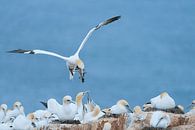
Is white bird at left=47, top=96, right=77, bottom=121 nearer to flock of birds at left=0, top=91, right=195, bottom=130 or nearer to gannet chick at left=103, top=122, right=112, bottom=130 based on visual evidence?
flock of birds at left=0, top=91, right=195, bottom=130

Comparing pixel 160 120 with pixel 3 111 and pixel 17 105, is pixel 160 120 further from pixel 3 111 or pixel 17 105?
pixel 17 105

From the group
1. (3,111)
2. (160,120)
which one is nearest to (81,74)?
(3,111)

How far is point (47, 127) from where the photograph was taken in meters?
22.8

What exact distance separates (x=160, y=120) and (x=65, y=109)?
9.54 ft

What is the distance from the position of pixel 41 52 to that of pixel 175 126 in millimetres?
4724

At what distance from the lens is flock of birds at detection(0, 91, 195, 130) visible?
23.1 m

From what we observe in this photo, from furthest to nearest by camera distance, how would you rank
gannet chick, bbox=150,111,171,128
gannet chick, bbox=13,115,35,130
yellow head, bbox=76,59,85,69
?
yellow head, bbox=76,59,85,69
gannet chick, bbox=13,115,35,130
gannet chick, bbox=150,111,171,128

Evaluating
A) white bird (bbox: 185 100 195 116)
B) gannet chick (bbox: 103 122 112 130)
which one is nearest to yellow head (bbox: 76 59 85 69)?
white bird (bbox: 185 100 195 116)

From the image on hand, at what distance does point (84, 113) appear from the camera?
25172 mm

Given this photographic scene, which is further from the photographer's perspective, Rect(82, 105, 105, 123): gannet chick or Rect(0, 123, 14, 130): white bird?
Rect(82, 105, 105, 123): gannet chick

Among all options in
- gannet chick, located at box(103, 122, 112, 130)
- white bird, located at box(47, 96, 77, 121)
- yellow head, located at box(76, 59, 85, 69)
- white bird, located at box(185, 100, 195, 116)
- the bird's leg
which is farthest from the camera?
yellow head, located at box(76, 59, 85, 69)

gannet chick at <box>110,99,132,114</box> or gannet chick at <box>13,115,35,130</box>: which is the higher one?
gannet chick at <box>110,99,132,114</box>

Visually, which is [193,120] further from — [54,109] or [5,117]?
[5,117]

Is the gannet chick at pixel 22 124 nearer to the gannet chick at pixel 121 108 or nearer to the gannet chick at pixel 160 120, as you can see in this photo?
the gannet chick at pixel 121 108
